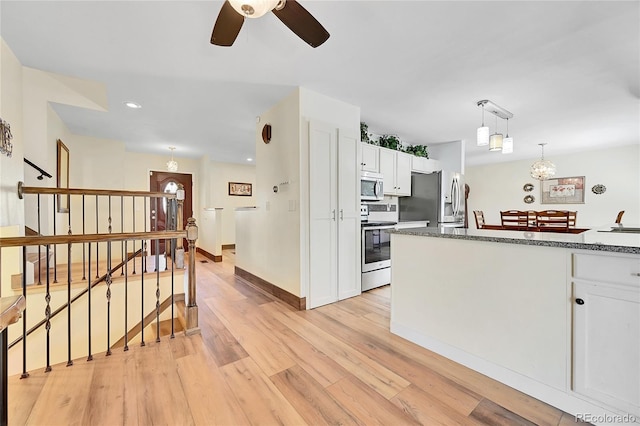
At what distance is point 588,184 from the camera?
5.93 meters

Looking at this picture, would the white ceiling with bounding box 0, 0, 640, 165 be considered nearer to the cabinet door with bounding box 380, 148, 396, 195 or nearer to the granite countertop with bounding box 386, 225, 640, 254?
the cabinet door with bounding box 380, 148, 396, 195

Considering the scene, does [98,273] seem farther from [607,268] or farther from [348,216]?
[607,268]

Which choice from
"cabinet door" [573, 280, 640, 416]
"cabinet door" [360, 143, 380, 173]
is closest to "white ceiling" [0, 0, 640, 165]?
"cabinet door" [360, 143, 380, 173]

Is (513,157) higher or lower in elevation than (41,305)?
higher

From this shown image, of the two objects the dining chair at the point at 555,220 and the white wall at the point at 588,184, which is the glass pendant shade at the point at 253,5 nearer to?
the dining chair at the point at 555,220

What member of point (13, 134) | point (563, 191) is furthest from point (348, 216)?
point (563, 191)

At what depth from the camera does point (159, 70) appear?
2.47 m

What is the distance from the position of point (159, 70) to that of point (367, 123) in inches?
105

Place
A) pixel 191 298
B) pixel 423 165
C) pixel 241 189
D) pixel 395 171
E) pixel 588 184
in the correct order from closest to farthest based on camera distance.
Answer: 1. pixel 191 298
2. pixel 395 171
3. pixel 423 165
4. pixel 588 184
5. pixel 241 189

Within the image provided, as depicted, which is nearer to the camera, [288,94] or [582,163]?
[288,94]

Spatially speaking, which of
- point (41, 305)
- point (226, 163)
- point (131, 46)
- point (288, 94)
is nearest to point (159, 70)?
point (131, 46)

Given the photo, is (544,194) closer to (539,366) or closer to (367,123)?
(367,123)

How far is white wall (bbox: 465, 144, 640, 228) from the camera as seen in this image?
5449 millimetres

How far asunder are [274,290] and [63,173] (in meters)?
3.64
